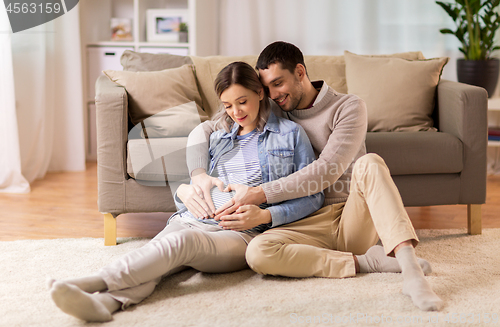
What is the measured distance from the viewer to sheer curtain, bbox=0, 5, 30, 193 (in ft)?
9.18

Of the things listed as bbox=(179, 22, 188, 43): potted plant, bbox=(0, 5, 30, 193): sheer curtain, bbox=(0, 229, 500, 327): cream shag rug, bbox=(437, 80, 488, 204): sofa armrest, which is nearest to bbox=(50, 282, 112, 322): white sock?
bbox=(0, 229, 500, 327): cream shag rug

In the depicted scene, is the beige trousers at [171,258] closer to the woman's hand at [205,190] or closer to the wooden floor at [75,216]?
the woman's hand at [205,190]

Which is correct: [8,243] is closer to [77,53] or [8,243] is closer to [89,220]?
[89,220]

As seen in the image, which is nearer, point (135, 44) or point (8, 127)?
point (8, 127)

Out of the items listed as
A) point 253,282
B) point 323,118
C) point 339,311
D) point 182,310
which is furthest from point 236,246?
point 323,118

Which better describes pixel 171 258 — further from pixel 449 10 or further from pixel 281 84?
pixel 449 10

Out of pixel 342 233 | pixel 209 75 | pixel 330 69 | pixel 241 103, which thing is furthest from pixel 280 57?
pixel 330 69

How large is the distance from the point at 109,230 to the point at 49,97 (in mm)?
1703

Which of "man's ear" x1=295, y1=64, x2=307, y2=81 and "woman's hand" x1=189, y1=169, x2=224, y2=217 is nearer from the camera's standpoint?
"woman's hand" x1=189, y1=169, x2=224, y2=217

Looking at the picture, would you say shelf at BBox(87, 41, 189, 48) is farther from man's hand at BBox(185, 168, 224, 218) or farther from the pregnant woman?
man's hand at BBox(185, 168, 224, 218)

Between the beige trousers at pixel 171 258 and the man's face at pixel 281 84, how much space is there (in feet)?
1.61

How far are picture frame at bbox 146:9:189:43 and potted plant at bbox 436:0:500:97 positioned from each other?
188 cm

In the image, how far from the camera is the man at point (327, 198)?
4.54 ft

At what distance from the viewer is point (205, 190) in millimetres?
1593
